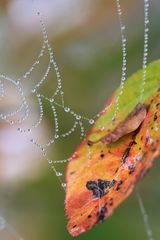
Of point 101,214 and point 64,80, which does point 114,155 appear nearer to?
point 101,214

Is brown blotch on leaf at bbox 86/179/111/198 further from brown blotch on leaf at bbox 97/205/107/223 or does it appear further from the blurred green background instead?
the blurred green background

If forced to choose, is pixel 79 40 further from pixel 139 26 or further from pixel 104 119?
pixel 104 119

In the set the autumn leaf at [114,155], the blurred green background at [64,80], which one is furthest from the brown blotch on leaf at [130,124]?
the blurred green background at [64,80]

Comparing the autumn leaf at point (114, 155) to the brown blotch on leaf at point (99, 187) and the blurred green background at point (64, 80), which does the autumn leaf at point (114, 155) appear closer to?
the brown blotch on leaf at point (99, 187)

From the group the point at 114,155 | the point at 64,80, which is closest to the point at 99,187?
the point at 114,155

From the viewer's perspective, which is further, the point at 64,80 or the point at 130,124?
the point at 64,80

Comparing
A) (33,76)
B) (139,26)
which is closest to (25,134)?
(33,76)
